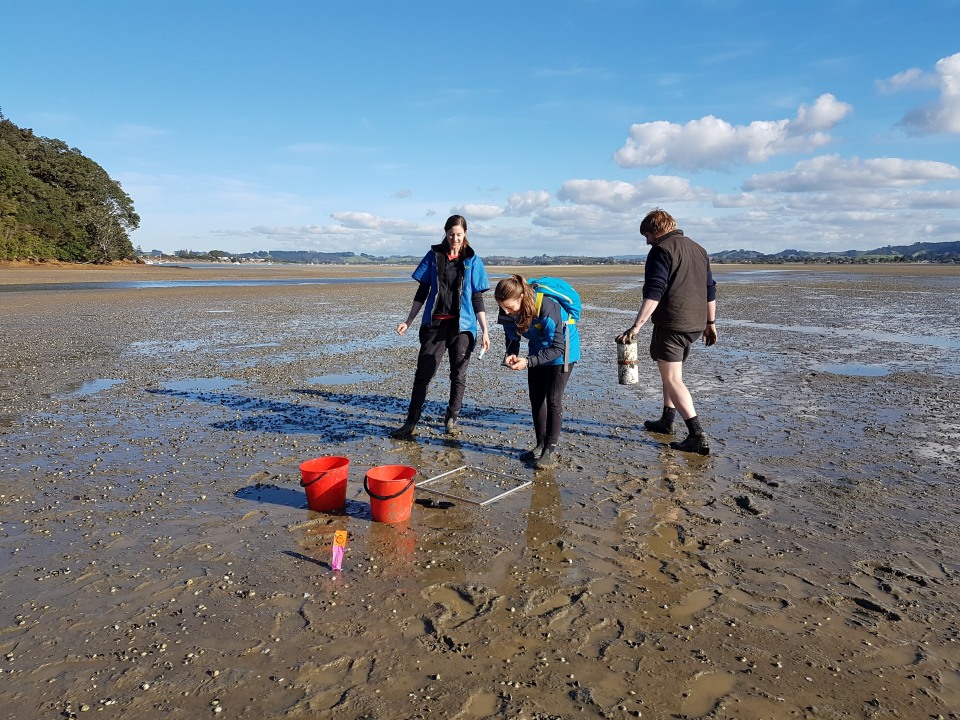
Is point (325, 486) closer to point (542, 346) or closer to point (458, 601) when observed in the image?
point (458, 601)

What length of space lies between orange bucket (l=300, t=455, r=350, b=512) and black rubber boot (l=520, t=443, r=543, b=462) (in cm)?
197

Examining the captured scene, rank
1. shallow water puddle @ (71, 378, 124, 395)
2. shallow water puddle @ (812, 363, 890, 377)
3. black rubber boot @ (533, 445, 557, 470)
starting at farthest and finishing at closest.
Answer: shallow water puddle @ (812, 363, 890, 377), shallow water puddle @ (71, 378, 124, 395), black rubber boot @ (533, 445, 557, 470)

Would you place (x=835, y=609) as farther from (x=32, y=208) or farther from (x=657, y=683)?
(x=32, y=208)

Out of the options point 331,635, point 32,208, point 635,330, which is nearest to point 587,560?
point 331,635

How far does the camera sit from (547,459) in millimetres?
5996

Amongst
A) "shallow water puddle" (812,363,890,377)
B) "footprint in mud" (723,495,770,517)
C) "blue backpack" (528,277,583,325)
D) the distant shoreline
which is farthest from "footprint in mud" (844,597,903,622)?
the distant shoreline

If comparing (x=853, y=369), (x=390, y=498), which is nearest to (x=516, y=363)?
(x=390, y=498)

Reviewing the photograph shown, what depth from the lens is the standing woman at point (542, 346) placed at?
555 cm

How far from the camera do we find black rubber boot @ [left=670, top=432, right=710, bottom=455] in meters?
6.32

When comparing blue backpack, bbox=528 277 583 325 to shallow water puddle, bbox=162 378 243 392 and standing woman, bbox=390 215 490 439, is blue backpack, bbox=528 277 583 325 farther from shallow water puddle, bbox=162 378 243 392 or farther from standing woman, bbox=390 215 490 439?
shallow water puddle, bbox=162 378 243 392

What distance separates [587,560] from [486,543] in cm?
73

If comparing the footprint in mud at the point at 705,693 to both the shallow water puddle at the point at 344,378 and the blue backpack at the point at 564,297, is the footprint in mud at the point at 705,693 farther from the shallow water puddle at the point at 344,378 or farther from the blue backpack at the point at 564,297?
the shallow water puddle at the point at 344,378

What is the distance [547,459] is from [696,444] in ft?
5.40

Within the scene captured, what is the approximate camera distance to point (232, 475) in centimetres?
571
